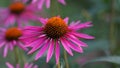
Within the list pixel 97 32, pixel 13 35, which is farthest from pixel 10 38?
pixel 97 32

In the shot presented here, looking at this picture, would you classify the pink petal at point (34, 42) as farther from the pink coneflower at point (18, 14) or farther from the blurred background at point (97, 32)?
the pink coneflower at point (18, 14)

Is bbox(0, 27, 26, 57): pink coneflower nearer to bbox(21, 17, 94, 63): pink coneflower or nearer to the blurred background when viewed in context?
the blurred background

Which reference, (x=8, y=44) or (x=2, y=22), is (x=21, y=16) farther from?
(x=8, y=44)

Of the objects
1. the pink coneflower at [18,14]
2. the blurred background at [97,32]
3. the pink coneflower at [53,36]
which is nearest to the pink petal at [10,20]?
the pink coneflower at [18,14]

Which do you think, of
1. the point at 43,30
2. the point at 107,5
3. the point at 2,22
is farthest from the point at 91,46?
the point at 2,22

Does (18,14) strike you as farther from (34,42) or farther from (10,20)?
(34,42)

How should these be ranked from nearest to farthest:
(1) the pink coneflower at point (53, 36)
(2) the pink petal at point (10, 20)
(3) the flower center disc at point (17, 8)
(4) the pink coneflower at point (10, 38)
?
1. (1) the pink coneflower at point (53, 36)
2. (4) the pink coneflower at point (10, 38)
3. (2) the pink petal at point (10, 20)
4. (3) the flower center disc at point (17, 8)

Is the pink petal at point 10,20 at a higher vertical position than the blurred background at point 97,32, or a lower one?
higher
